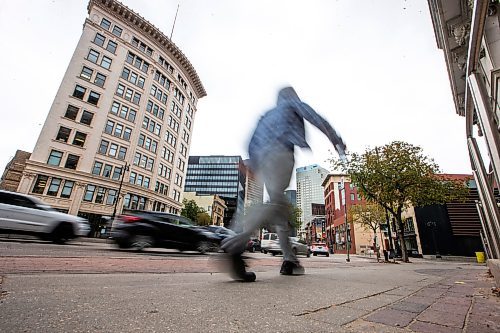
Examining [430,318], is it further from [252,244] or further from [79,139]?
[79,139]

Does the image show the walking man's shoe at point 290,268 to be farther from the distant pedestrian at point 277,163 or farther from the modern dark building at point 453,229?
the modern dark building at point 453,229

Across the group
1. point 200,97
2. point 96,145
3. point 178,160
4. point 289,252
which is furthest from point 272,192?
point 200,97

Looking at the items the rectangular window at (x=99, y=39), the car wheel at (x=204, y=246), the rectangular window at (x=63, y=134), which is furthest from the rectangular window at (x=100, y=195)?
the car wheel at (x=204, y=246)

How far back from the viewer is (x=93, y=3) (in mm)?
36281

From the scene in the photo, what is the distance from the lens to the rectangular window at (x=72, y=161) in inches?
1187

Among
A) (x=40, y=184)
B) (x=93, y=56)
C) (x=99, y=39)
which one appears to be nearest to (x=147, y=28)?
(x=99, y=39)

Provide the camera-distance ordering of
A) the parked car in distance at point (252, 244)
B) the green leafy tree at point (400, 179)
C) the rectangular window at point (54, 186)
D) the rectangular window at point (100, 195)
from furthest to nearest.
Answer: the rectangular window at point (100, 195) → the rectangular window at point (54, 186) → the green leafy tree at point (400, 179) → the parked car in distance at point (252, 244)

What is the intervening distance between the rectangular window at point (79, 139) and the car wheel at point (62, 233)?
27.3 m

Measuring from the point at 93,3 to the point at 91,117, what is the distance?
1796cm

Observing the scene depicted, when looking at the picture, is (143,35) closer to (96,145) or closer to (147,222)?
(96,145)

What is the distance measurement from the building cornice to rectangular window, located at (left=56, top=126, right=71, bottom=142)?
2012 centimetres

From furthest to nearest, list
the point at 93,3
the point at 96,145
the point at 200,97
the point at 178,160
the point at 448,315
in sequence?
the point at 200,97 < the point at 178,160 < the point at 93,3 < the point at 96,145 < the point at 448,315

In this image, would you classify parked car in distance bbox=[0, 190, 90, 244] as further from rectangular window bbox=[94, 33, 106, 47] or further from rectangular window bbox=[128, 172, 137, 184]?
rectangular window bbox=[94, 33, 106, 47]

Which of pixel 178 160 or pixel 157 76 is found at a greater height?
pixel 157 76
